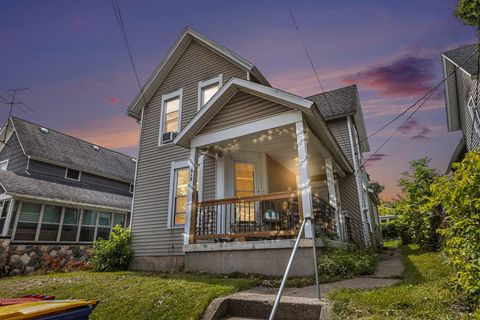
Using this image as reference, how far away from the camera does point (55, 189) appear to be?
47.1ft

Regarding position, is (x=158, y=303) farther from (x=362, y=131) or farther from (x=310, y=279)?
(x=362, y=131)

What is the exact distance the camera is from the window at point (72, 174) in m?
16.5

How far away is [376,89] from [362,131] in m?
4.43

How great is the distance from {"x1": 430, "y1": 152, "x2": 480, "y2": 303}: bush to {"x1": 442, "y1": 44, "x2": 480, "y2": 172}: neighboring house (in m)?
5.48

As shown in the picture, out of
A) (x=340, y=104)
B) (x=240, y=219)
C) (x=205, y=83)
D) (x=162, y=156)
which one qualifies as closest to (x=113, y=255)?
(x=162, y=156)

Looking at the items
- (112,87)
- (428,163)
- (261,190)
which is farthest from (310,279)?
(112,87)

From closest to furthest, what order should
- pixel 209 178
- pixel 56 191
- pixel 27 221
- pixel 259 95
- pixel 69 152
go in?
pixel 259 95 < pixel 209 178 < pixel 27 221 < pixel 56 191 < pixel 69 152

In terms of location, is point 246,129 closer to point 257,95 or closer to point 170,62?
point 257,95

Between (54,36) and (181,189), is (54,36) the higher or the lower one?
the higher one

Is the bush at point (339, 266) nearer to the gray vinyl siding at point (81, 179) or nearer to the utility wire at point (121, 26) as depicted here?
the utility wire at point (121, 26)

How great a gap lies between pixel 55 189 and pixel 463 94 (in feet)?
68.1

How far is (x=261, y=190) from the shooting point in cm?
831

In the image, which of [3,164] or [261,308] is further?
[3,164]

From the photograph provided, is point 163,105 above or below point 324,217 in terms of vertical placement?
above
